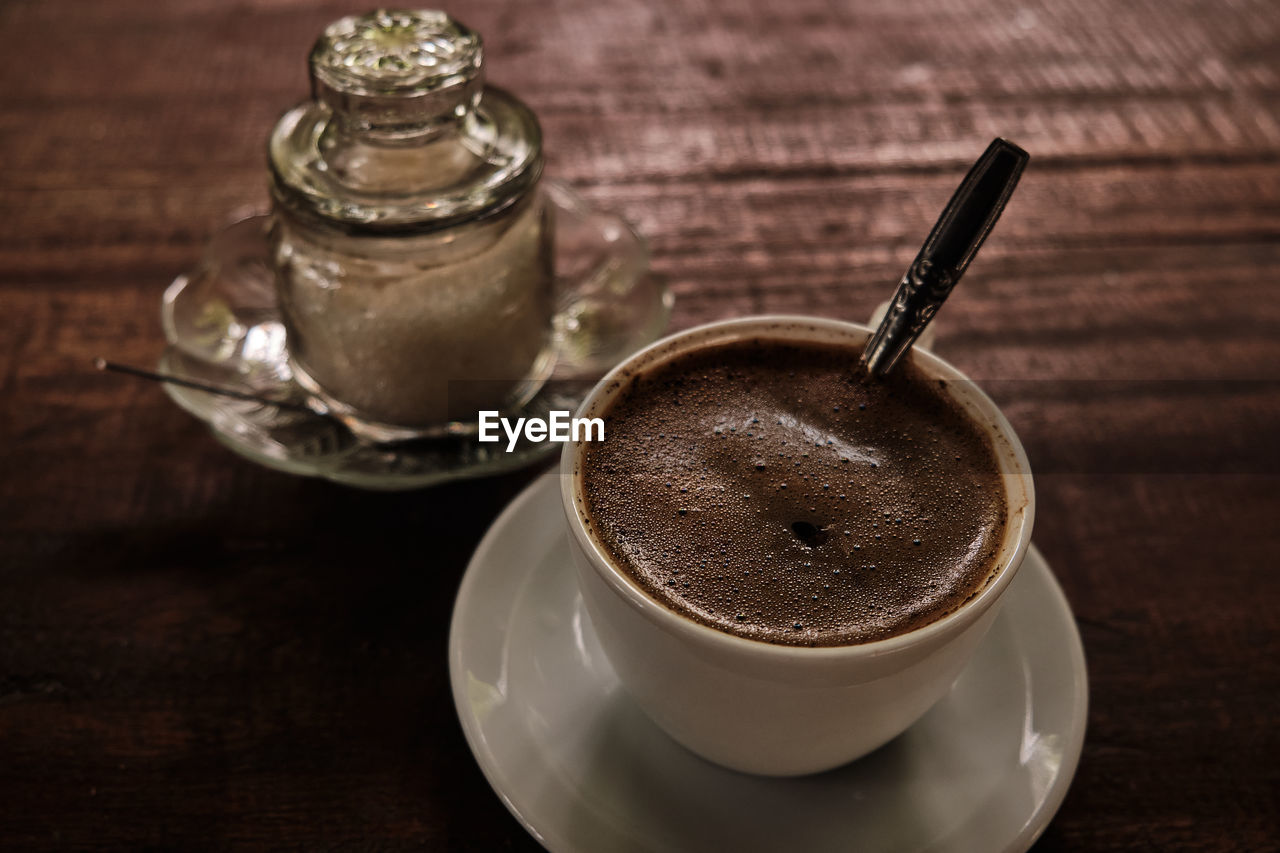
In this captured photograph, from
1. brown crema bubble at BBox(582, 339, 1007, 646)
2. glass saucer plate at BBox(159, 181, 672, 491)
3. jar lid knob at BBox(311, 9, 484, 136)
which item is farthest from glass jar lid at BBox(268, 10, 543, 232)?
brown crema bubble at BBox(582, 339, 1007, 646)

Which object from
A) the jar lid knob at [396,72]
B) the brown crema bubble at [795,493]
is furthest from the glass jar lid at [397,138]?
the brown crema bubble at [795,493]

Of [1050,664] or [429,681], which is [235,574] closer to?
[429,681]

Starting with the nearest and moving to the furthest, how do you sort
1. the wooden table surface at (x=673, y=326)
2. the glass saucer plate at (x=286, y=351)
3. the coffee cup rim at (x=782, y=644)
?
1. the coffee cup rim at (x=782, y=644)
2. the wooden table surface at (x=673, y=326)
3. the glass saucer plate at (x=286, y=351)

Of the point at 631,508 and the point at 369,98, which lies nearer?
the point at 631,508

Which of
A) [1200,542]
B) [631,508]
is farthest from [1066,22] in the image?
[631,508]

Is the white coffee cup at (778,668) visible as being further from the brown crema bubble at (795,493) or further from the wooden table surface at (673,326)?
the wooden table surface at (673,326)

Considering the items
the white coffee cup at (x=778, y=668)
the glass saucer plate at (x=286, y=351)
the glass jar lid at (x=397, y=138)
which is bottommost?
the glass saucer plate at (x=286, y=351)

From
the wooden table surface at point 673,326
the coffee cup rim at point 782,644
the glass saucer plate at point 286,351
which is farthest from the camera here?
the glass saucer plate at point 286,351
